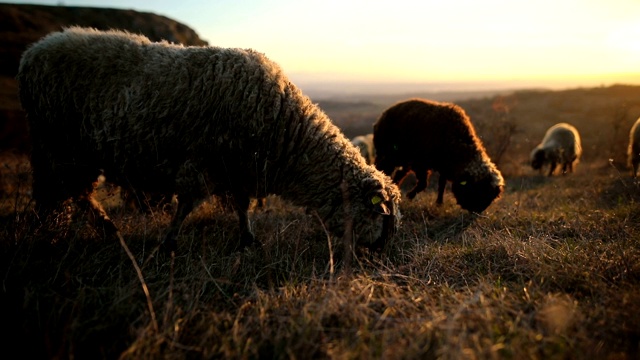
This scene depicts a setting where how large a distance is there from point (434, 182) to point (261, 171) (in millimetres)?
9117

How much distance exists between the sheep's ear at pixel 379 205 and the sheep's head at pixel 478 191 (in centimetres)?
328

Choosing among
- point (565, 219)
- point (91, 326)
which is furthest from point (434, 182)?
point (91, 326)

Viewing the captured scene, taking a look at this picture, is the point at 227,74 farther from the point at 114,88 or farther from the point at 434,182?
the point at 434,182

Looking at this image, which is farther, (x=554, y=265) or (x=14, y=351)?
(x=554, y=265)

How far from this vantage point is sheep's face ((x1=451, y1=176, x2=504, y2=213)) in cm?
622

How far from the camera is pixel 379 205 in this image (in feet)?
12.0

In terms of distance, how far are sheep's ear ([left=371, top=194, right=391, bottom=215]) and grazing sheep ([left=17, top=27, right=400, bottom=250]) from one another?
16 millimetres

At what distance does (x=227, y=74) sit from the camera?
12.1 feet

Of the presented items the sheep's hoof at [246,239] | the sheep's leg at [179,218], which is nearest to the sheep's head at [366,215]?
the sheep's hoof at [246,239]

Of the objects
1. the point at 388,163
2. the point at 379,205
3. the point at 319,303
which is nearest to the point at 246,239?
the point at 379,205

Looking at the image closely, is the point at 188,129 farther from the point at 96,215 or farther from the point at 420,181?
the point at 420,181

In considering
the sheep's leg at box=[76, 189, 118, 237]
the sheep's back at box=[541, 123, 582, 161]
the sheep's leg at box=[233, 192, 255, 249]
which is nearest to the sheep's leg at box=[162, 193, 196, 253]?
the sheep's leg at box=[233, 192, 255, 249]

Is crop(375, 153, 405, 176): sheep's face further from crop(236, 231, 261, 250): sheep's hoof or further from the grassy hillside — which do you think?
crop(236, 231, 261, 250): sheep's hoof

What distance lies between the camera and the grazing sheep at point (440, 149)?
6.32m
